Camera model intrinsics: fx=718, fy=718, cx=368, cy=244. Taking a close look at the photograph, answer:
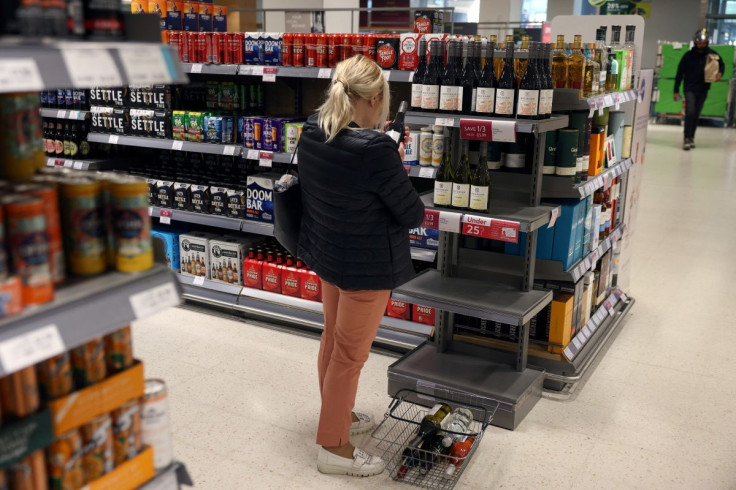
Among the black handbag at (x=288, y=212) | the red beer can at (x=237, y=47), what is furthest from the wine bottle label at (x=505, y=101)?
the red beer can at (x=237, y=47)

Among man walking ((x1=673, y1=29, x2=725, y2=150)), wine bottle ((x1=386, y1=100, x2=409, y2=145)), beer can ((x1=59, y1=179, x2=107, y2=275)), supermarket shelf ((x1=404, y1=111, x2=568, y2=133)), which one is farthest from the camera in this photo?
man walking ((x1=673, y1=29, x2=725, y2=150))

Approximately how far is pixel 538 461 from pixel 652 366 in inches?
52.9

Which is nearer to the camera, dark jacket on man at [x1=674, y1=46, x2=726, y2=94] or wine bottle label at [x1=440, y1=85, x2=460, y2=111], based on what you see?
wine bottle label at [x1=440, y1=85, x2=460, y2=111]

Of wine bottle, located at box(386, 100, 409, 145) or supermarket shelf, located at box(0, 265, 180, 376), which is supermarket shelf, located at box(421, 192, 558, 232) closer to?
wine bottle, located at box(386, 100, 409, 145)

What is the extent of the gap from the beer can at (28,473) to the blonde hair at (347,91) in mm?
1487

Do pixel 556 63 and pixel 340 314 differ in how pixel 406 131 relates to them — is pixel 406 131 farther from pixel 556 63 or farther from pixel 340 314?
pixel 340 314

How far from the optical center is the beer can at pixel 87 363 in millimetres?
1476

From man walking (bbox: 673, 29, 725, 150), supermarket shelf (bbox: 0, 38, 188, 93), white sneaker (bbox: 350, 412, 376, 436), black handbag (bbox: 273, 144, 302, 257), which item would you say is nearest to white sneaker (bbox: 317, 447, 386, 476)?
white sneaker (bbox: 350, 412, 376, 436)

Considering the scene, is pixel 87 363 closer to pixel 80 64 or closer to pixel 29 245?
pixel 29 245

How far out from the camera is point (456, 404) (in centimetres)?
329

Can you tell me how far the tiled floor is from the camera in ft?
9.64

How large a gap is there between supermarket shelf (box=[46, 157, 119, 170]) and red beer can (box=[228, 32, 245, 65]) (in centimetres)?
135

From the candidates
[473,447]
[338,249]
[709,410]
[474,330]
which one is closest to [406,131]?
[474,330]

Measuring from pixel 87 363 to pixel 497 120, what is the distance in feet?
7.07
